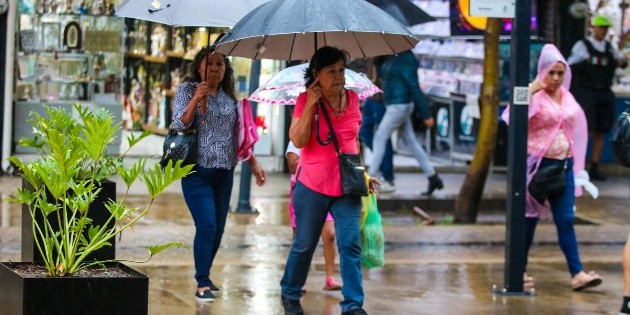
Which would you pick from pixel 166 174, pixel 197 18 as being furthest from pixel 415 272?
pixel 166 174

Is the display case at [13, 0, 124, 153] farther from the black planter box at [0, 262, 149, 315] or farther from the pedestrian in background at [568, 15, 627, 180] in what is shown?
the black planter box at [0, 262, 149, 315]

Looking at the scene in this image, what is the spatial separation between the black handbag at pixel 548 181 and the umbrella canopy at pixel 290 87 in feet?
4.05

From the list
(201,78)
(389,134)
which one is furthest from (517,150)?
(389,134)

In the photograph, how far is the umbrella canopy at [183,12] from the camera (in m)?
7.79

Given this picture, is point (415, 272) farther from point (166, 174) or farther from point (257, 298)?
point (166, 174)

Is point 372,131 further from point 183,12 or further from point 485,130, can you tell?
point 183,12

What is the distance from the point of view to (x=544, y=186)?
8.77 meters

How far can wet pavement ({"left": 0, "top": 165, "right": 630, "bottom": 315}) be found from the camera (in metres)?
8.32

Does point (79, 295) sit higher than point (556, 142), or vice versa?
point (556, 142)

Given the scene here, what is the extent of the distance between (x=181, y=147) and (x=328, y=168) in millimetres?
1056

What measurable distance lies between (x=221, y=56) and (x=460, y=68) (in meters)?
8.87

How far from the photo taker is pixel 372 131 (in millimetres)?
14375

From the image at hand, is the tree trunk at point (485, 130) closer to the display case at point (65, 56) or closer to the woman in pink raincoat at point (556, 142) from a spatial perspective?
the woman in pink raincoat at point (556, 142)

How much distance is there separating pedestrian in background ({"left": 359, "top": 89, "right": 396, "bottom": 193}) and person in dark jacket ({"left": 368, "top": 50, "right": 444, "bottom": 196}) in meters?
0.23
